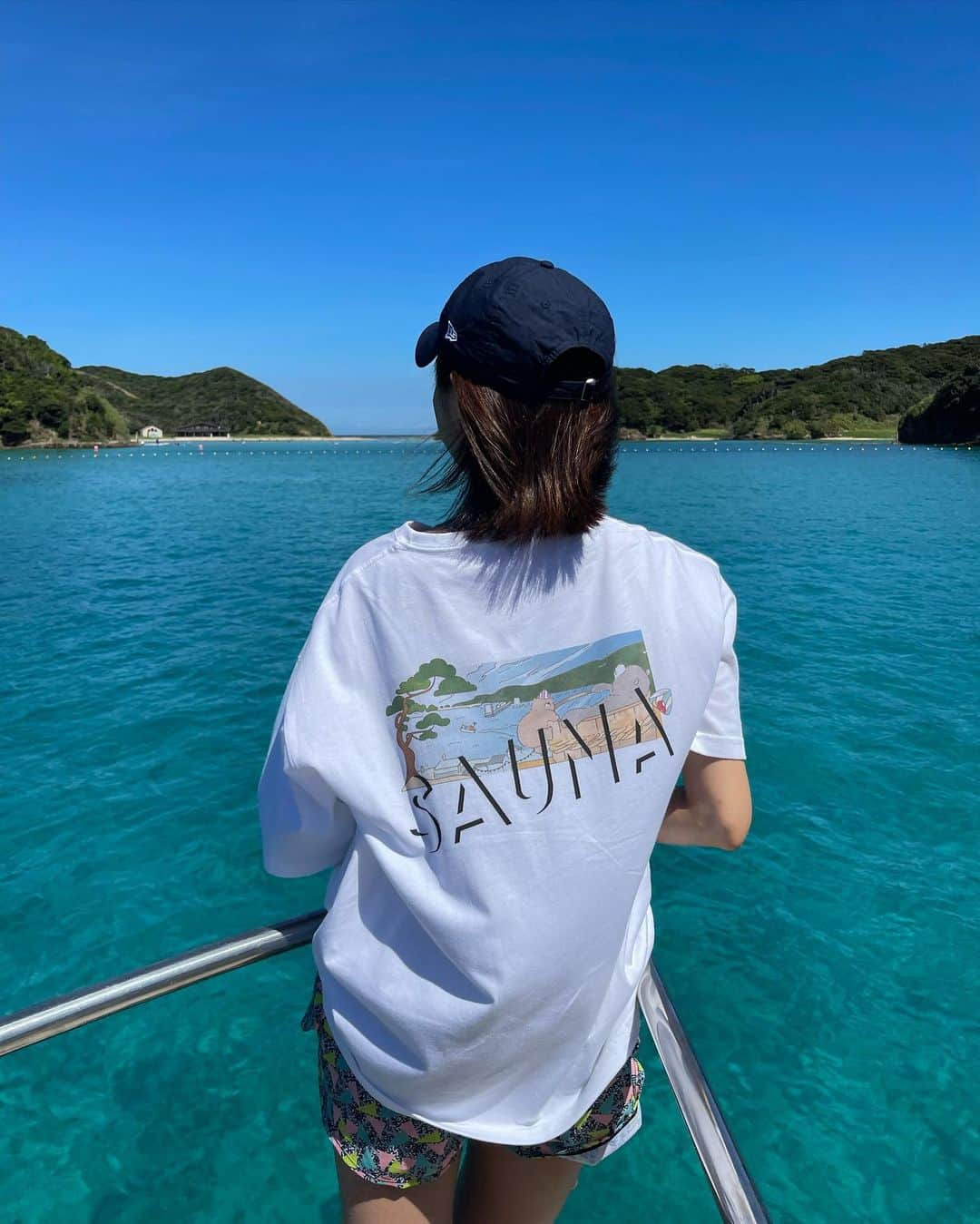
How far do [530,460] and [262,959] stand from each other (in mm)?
1034

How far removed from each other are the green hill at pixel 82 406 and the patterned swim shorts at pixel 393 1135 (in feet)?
333

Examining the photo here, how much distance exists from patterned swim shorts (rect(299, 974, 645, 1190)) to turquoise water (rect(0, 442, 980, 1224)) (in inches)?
42.7

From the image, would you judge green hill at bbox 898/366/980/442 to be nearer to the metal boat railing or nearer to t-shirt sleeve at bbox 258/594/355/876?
the metal boat railing

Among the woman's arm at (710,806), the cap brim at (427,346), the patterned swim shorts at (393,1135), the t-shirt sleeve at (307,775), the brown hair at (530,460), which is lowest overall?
the patterned swim shorts at (393,1135)

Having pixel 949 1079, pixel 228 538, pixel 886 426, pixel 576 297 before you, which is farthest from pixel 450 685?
pixel 886 426

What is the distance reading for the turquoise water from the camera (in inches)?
131

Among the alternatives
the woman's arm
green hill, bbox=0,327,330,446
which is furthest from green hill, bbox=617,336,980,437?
the woman's arm

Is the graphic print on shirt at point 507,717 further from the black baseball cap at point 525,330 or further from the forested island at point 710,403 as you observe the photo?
the forested island at point 710,403

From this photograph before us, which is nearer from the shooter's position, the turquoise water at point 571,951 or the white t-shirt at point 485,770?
the white t-shirt at point 485,770

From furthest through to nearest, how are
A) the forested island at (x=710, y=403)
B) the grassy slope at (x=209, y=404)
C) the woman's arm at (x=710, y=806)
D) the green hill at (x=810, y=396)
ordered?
the grassy slope at (x=209, y=404) < the green hill at (x=810, y=396) < the forested island at (x=710, y=403) < the woman's arm at (x=710, y=806)

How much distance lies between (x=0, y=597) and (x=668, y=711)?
16231 millimetres

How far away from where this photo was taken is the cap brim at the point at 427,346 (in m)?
1.07

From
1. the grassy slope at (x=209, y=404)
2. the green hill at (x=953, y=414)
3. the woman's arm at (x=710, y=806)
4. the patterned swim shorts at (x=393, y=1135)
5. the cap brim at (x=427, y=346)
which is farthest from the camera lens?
the grassy slope at (x=209, y=404)

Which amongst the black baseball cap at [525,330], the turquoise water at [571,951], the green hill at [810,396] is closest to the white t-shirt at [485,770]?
the black baseball cap at [525,330]
